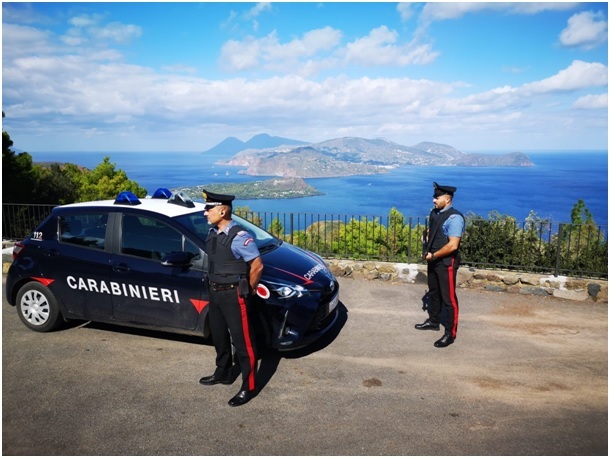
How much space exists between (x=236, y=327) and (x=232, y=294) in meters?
0.30

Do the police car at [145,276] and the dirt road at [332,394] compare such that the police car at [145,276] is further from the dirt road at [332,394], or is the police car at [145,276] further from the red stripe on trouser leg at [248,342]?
the red stripe on trouser leg at [248,342]

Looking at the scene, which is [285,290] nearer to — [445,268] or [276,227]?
[445,268]

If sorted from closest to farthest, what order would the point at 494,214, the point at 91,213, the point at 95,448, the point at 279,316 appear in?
1. the point at 95,448
2. the point at 279,316
3. the point at 91,213
4. the point at 494,214

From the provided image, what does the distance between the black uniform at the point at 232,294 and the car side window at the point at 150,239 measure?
986mm

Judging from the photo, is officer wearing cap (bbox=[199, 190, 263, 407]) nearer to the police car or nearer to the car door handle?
the police car

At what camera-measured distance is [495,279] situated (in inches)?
301

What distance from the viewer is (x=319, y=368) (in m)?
4.78

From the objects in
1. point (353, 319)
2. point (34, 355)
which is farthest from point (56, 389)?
point (353, 319)

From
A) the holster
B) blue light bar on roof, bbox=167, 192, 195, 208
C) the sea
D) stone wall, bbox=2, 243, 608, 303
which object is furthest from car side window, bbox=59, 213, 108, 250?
the sea

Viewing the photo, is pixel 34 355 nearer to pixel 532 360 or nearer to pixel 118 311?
pixel 118 311

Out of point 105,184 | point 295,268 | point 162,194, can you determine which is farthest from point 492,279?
point 105,184

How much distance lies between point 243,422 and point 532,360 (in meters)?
3.24

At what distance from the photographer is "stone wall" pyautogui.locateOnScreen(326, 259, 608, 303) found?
23.4 feet

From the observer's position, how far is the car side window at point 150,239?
4945 mm
